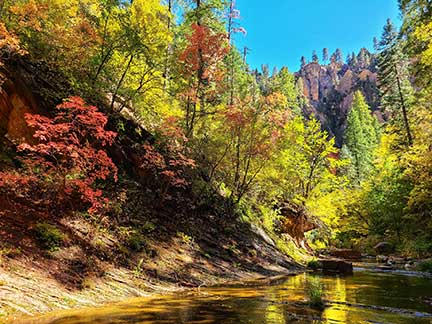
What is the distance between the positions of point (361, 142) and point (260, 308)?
6226cm

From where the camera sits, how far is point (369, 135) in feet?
232

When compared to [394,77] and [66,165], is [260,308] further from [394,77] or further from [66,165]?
[394,77]

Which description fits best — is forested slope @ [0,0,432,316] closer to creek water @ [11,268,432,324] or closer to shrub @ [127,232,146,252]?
shrub @ [127,232,146,252]

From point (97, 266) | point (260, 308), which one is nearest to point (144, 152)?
point (97, 266)

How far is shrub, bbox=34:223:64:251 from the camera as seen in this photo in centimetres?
Answer: 931

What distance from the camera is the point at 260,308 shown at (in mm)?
8547

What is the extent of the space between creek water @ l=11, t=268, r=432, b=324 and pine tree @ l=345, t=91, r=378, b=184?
4975cm

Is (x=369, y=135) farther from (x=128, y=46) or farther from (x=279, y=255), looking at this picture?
(x=128, y=46)

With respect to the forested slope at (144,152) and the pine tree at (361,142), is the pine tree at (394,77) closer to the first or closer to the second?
the forested slope at (144,152)

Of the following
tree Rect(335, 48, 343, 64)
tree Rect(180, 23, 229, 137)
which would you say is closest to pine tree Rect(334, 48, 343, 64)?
tree Rect(335, 48, 343, 64)

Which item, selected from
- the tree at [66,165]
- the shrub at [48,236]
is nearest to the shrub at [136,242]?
the tree at [66,165]


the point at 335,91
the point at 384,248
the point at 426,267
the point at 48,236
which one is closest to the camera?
the point at 48,236

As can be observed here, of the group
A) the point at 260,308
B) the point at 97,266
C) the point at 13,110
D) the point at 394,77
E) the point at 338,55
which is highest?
the point at 338,55

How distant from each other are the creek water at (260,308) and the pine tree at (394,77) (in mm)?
28570
